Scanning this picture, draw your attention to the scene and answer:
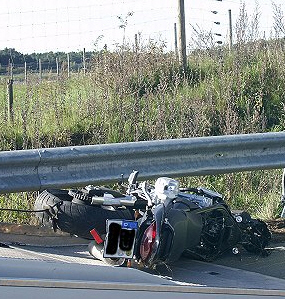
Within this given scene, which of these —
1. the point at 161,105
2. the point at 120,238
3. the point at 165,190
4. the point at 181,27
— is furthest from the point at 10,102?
the point at 120,238

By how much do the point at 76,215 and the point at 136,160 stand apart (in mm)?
1118

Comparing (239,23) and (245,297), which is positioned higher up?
(239,23)

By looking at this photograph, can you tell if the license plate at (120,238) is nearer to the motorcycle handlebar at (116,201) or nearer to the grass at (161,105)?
the motorcycle handlebar at (116,201)

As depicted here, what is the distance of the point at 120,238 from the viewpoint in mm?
4840

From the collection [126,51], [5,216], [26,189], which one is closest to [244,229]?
[26,189]

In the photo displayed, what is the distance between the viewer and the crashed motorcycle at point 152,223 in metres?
4.85

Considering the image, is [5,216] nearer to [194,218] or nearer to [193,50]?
[194,218]

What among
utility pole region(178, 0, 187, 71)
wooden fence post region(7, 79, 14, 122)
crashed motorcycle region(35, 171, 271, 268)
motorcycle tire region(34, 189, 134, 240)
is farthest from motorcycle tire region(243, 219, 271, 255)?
utility pole region(178, 0, 187, 71)

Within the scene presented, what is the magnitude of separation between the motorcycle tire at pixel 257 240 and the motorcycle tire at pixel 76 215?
0.97 meters

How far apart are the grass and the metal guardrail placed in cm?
55

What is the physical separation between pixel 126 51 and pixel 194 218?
17.8 ft

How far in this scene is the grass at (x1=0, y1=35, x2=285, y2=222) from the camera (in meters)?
7.77

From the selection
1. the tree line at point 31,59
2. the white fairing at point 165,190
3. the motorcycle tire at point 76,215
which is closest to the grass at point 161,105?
the tree line at point 31,59

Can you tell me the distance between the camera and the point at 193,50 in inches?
453
